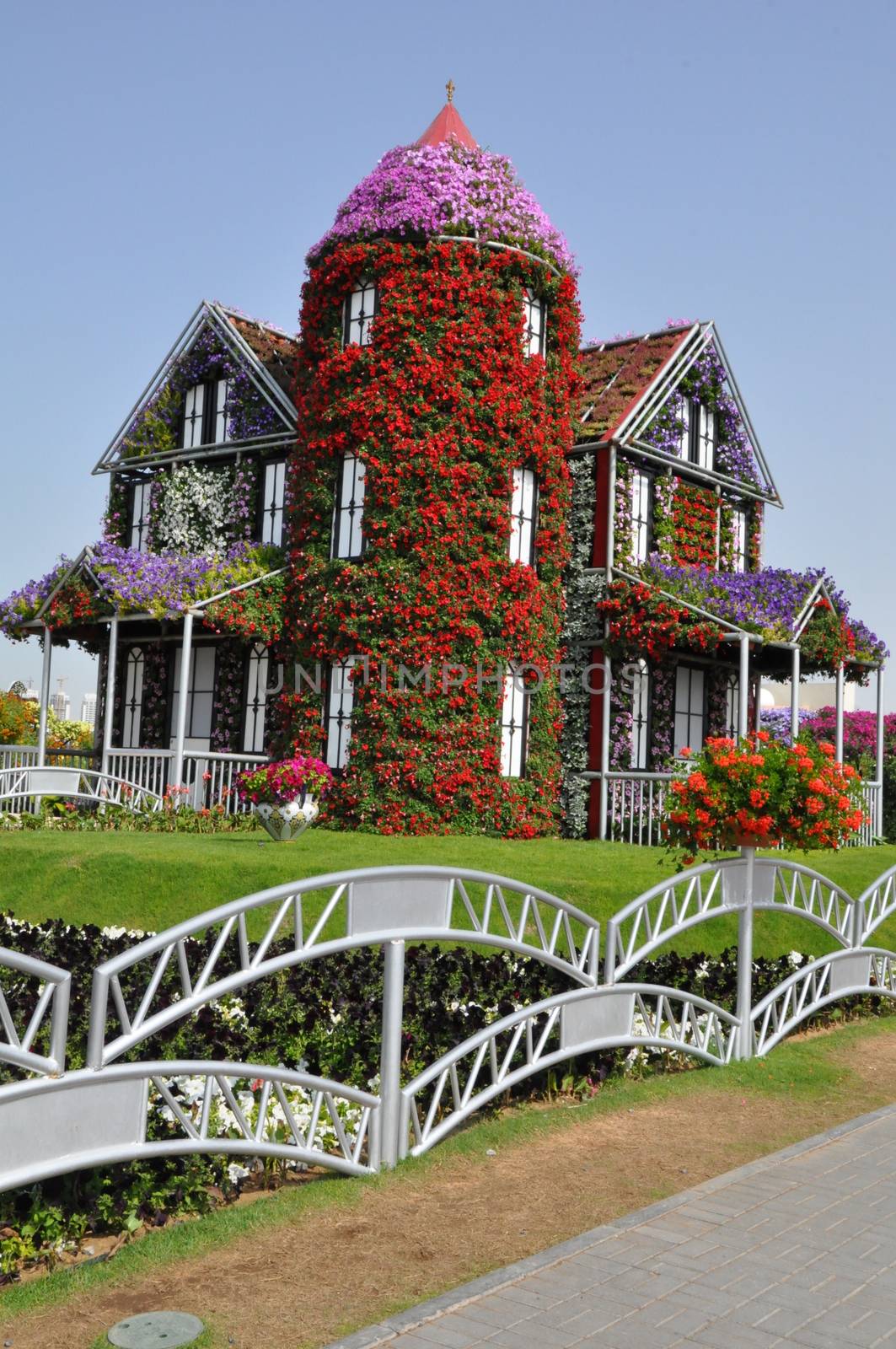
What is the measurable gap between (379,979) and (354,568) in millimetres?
10850

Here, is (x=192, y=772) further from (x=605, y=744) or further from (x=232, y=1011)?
(x=232, y=1011)

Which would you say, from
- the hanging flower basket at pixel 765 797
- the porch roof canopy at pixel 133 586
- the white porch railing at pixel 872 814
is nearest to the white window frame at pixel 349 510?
the porch roof canopy at pixel 133 586

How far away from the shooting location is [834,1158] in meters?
6.41

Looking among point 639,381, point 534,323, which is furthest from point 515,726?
point 639,381

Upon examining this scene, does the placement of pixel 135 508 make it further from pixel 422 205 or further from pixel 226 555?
pixel 422 205

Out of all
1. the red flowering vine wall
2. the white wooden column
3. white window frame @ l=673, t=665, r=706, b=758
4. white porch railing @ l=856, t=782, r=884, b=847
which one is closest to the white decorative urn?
the red flowering vine wall

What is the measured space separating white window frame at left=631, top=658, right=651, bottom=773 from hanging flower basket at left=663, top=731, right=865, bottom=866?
11.2 metres

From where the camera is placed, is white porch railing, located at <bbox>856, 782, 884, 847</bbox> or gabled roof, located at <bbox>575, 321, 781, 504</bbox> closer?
gabled roof, located at <bbox>575, 321, 781, 504</bbox>

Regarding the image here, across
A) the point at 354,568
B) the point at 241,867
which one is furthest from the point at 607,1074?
the point at 354,568

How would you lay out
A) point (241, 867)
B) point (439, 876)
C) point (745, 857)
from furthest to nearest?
point (241, 867) → point (745, 857) → point (439, 876)

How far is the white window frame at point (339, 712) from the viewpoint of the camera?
18484 millimetres

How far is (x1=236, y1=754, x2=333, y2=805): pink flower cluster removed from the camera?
52.5 feet

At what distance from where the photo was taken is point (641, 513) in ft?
68.3

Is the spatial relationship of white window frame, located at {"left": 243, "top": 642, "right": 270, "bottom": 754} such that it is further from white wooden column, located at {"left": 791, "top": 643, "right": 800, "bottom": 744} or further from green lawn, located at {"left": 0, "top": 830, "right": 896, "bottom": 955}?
white wooden column, located at {"left": 791, "top": 643, "right": 800, "bottom": 744}
